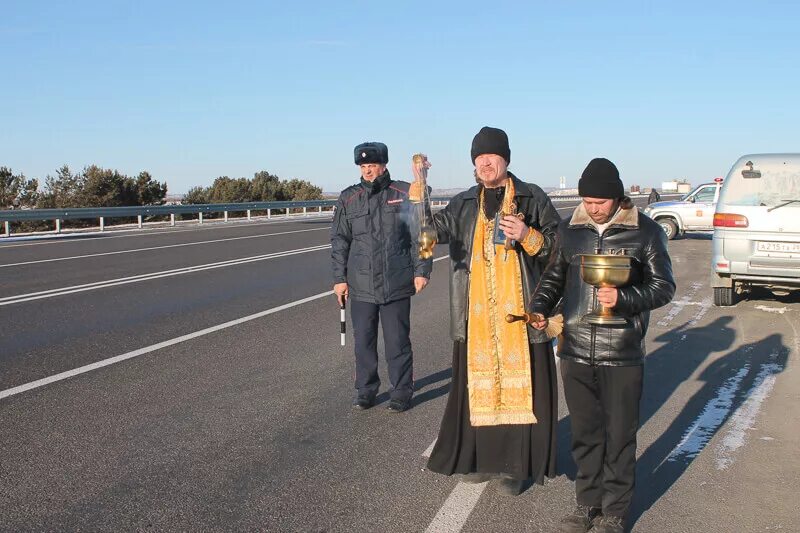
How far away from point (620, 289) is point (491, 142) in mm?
1021

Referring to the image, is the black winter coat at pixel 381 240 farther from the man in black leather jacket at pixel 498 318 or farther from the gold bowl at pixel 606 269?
the gold bowl at pixel 606 269

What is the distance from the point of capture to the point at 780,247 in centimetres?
1144

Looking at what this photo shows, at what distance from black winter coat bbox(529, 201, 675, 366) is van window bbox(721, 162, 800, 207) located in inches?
326

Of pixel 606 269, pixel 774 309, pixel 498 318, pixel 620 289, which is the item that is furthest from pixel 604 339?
pixel 774 309

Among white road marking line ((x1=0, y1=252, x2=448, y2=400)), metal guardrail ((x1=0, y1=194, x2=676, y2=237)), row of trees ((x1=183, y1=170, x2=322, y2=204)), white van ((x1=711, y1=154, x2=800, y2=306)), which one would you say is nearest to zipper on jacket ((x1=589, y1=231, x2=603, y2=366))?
white road marking line ((x1=0, y1=252, x2=448, y2=400))

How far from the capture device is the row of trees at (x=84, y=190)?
4147 centimetres

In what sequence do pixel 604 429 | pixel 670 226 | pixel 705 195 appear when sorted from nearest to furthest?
pixel 604 429, pixel 670 226, pixel 705 195

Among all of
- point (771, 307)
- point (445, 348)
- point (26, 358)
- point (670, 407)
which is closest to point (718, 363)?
point (670, 407)

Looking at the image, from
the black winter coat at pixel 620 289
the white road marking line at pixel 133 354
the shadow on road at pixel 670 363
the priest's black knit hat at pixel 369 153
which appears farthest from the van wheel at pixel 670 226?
the black winter coat at pixel 620 289

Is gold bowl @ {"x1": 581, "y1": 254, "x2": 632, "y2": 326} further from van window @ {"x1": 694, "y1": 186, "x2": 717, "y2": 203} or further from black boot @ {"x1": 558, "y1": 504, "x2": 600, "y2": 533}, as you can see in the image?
van window @ {"x1": 694, "y1": 186, "x2": 717, "y2": 203}

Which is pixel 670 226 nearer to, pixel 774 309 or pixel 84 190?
pixel 774 309

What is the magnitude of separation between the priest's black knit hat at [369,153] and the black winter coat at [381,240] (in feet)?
0.44

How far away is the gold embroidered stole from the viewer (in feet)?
14.6

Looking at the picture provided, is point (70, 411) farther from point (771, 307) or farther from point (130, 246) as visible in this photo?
point (130, 246)
